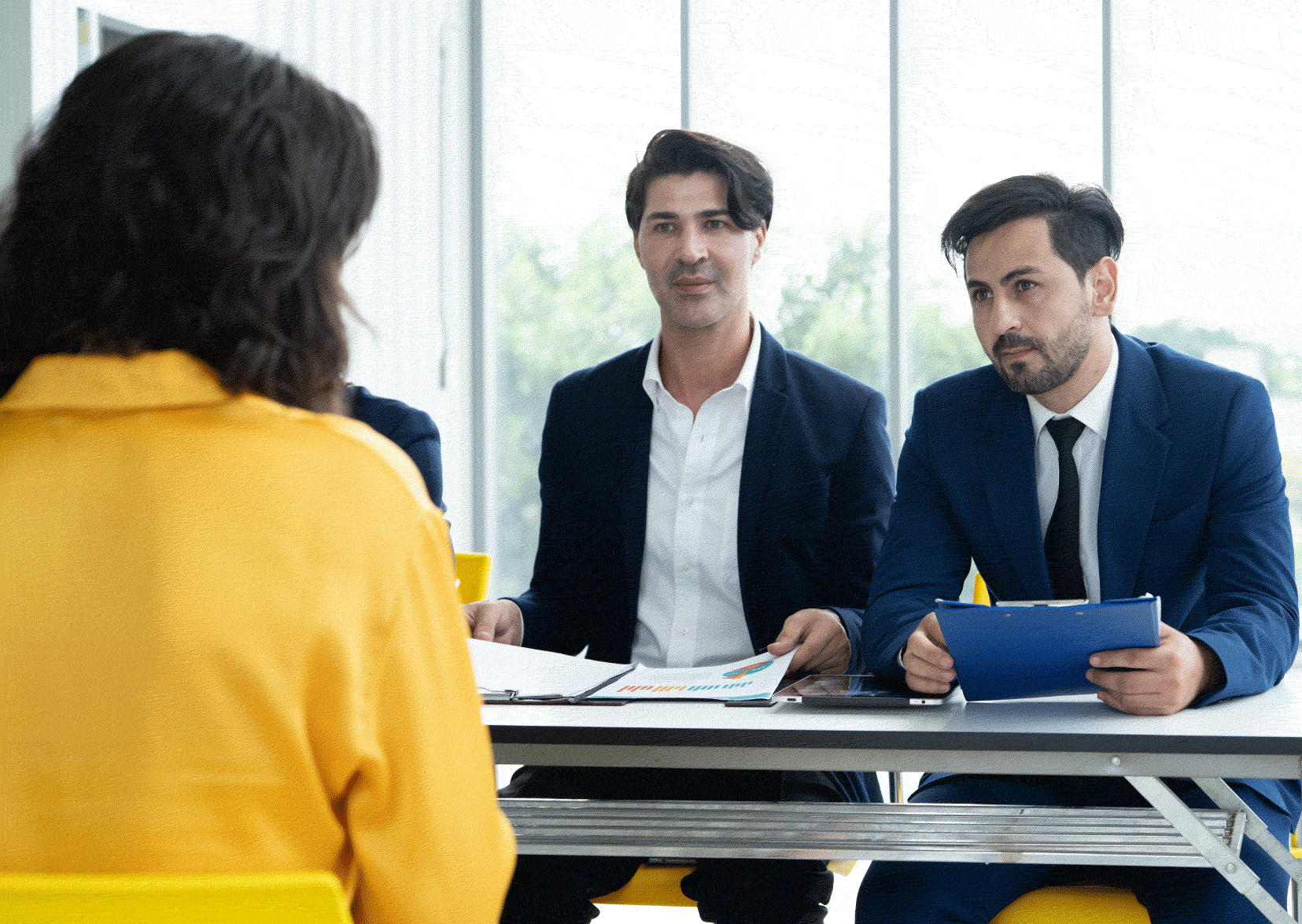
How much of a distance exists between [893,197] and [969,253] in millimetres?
2667

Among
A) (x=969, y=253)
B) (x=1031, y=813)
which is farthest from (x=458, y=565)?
(x=1031, y=813)

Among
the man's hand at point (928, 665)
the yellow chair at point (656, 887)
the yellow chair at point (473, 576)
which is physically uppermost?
the man's hand at point (928, 665)

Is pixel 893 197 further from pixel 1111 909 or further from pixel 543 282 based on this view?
pixel 1111 909

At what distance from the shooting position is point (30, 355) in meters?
0.94

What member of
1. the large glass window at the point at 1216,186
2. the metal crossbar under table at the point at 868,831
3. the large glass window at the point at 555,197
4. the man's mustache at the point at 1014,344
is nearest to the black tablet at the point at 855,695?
the metal crossbar under table at the point at 868,831

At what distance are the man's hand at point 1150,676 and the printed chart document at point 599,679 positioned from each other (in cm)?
42

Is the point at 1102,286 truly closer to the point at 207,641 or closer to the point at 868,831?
the point at 868,831

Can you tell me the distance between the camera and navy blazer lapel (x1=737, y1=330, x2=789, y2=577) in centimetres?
234

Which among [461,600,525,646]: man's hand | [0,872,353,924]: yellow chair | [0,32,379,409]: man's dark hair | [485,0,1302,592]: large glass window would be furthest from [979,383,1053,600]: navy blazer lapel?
[485,0,1302,592]: large glass window

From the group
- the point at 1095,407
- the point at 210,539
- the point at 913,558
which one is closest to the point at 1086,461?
the point at 1095,407

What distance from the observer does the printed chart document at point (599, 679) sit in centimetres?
163

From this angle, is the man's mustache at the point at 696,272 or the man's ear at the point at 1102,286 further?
the man's mustache at the point at 696,272

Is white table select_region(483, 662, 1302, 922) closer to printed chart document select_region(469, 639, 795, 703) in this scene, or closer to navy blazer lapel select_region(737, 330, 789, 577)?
printed chart document select_region(469, 639, 795, 703)

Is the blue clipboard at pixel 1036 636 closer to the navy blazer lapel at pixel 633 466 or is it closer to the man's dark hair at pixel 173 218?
the man's dark hair at pixel 173 218
